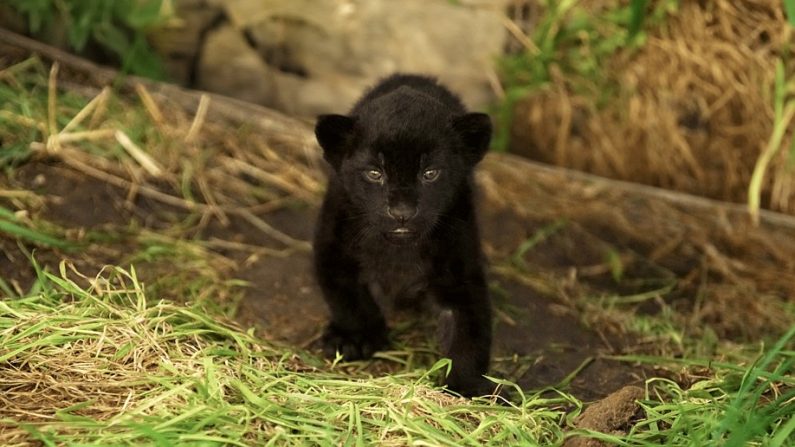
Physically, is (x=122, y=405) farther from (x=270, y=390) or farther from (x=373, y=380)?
(x=373, y=380)

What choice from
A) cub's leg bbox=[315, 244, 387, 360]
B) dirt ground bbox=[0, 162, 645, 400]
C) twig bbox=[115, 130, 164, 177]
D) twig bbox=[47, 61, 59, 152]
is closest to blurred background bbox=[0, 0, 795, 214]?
twig bbox=[47, 61, 59, 152]

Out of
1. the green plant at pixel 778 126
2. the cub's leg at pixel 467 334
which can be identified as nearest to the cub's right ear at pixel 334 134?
the cub's leg at pixel 467 334

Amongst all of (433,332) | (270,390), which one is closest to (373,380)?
(270,390)

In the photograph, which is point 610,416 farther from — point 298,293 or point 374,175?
point 298,293

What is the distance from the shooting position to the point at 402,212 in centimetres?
337

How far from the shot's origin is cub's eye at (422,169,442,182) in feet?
11.4

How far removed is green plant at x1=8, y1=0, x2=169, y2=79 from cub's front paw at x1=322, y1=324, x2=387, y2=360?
2387mm

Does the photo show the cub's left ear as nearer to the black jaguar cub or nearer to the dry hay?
the black jaguar cub

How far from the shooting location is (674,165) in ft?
19.3

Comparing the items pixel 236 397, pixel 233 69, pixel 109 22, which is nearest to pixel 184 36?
pixel 233 69

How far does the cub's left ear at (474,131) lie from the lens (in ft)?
11.8

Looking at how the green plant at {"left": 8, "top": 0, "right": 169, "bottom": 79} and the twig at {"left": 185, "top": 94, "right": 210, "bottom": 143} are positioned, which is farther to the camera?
the green plant at {"left": 8, "top": 0, "right": 169, "bottom": 79}

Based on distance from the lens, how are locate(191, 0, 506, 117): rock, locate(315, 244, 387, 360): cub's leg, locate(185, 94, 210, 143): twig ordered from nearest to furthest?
locate(315, 244, 387, 360): cub's leg
locate(185, 94, 210, 143): twig
locate(191, 0, 506, 117): rock

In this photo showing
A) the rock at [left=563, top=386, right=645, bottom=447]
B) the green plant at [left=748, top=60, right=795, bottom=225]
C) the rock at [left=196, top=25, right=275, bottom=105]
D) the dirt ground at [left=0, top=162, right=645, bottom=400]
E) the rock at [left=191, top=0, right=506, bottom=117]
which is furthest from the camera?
the rock at [left=196, top=25, right=275, bottom=105]
